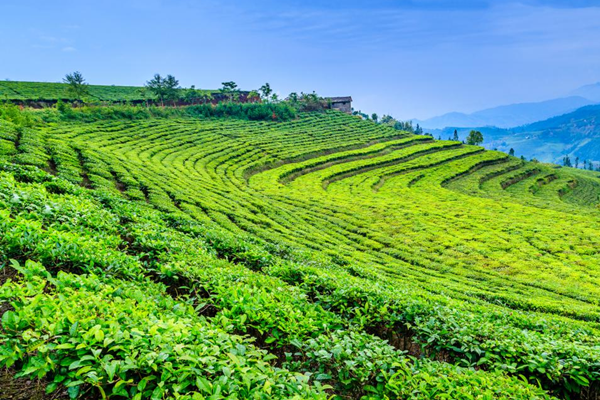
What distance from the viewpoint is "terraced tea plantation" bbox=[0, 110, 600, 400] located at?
3.57 meters

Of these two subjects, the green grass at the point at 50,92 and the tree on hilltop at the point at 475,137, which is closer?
the green grass at the point at 50,92

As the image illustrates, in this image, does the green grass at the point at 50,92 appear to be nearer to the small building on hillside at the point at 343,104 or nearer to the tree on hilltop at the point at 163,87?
the tree on hilltop at the point at 163,87

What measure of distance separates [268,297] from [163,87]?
7896cm

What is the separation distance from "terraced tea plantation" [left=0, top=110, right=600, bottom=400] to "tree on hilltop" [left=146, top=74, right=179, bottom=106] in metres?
54.3

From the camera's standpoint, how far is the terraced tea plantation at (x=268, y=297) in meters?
3.57

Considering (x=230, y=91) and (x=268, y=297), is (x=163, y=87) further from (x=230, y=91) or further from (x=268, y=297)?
(x=268, y=297)

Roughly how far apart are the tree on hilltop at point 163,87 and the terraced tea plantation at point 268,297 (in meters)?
54.3

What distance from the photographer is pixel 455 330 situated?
6047 mm

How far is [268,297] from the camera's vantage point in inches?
239

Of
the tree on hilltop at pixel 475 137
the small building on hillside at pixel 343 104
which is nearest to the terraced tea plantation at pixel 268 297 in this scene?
the tree on hilltop at pixel 475 137

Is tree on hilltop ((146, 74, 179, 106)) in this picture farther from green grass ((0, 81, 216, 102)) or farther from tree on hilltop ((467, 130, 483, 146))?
tree on hilltop ((467, 130, 483, 146))

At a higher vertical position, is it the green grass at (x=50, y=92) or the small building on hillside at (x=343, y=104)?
the small building on hillside at (x=343, y=104)

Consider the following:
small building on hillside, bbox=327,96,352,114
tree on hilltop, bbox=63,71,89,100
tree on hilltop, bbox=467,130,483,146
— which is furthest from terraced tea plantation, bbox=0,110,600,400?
small building on hillside, bbox=327,96,352,114

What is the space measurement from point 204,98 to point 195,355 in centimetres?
9053
